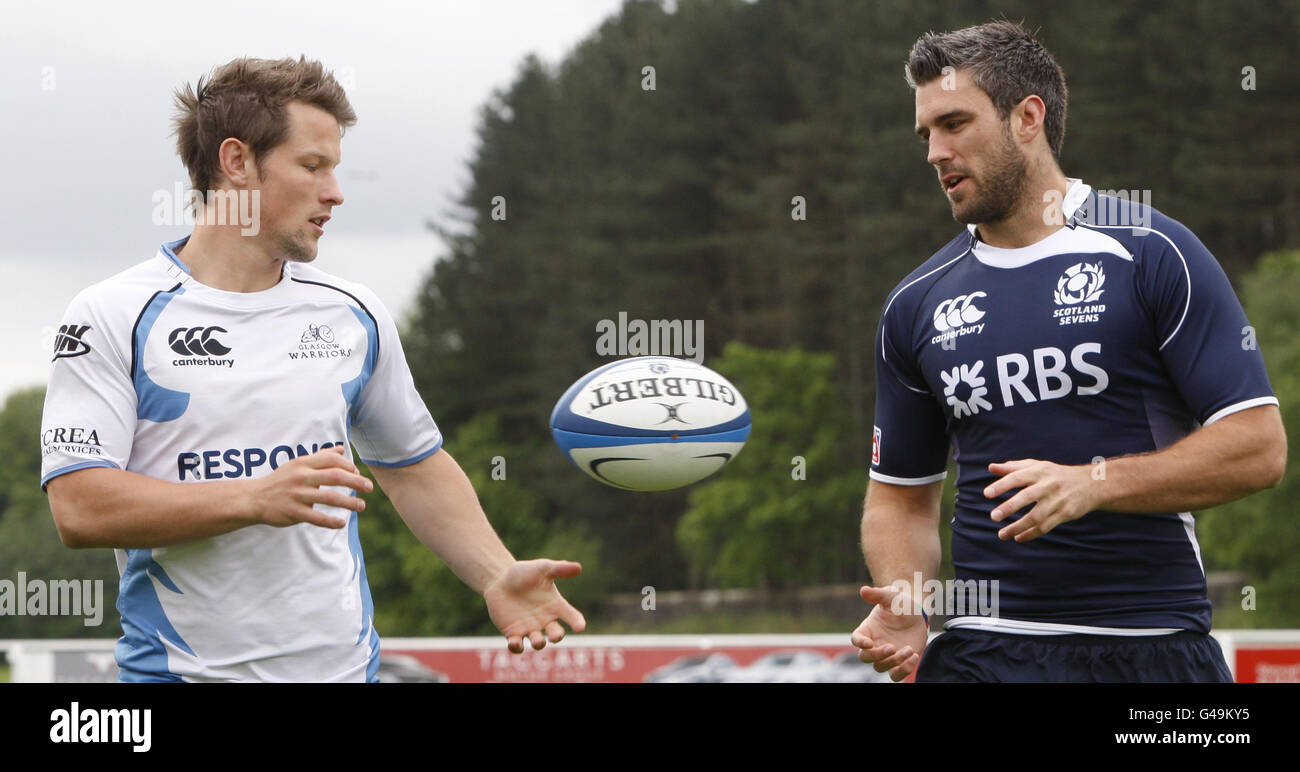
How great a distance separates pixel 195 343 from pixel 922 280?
2379 millimetres

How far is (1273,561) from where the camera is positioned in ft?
104

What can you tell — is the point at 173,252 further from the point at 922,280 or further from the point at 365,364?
the point at 922,280

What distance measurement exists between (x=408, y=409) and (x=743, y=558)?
3729 centimetres

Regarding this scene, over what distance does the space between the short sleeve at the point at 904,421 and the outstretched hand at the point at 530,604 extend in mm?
1279

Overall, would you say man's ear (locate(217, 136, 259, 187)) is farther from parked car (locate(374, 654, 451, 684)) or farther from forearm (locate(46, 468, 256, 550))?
parked car (locate(374, 654, 451, 684))

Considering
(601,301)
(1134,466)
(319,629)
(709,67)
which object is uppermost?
(709,67)

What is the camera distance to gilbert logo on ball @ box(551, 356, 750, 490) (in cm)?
569

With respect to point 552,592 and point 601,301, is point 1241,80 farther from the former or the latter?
point 552,592

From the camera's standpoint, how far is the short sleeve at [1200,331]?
4.01 m

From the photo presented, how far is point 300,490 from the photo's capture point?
11.9 ft

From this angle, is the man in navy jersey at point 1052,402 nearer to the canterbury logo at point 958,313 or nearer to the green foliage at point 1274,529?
the canterbury logo at point 958,313

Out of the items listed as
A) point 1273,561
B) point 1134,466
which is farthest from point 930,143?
point 1273,561

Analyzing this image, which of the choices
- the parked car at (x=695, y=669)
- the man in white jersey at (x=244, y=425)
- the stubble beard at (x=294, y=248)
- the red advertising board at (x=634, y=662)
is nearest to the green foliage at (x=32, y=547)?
the red advertising board at (x=634, y=662)

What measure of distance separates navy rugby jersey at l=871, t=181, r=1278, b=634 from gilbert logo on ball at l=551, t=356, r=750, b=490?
55.0 inches
